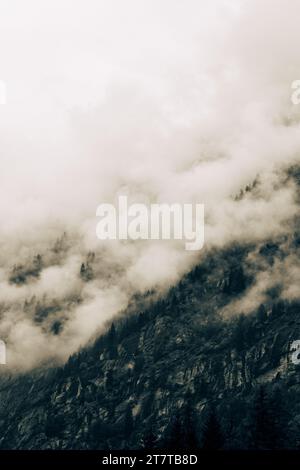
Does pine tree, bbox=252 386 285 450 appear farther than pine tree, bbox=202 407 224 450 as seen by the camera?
No

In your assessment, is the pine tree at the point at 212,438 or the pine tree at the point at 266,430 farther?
the pine tree at the point at 212,438

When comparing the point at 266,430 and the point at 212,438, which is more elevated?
the point at 266,430

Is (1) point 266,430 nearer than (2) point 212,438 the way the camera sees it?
Yes
